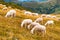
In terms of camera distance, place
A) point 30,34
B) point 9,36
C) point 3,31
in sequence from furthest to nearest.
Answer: point 30,34 < point 3,31 < point 9,36

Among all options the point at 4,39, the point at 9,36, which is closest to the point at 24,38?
the point at 9,36

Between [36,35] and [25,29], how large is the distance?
6.73 feet

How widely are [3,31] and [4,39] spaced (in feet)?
9.17

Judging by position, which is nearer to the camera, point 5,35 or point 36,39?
point 5,35

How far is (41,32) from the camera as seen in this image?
19.9 meters

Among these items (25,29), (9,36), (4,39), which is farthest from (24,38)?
(25,29)

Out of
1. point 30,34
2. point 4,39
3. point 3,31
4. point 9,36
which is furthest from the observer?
point 30,34

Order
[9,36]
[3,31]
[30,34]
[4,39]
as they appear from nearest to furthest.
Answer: [4,39]
[9,36]
[3,31]
[30,34]

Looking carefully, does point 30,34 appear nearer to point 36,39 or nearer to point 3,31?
point 36,39

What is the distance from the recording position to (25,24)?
2133 cm

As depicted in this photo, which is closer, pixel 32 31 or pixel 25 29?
pixel 32 31

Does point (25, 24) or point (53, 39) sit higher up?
point (25, 24)

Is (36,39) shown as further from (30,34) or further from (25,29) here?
(25,29)

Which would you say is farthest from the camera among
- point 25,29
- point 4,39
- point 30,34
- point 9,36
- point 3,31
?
point 25,29
